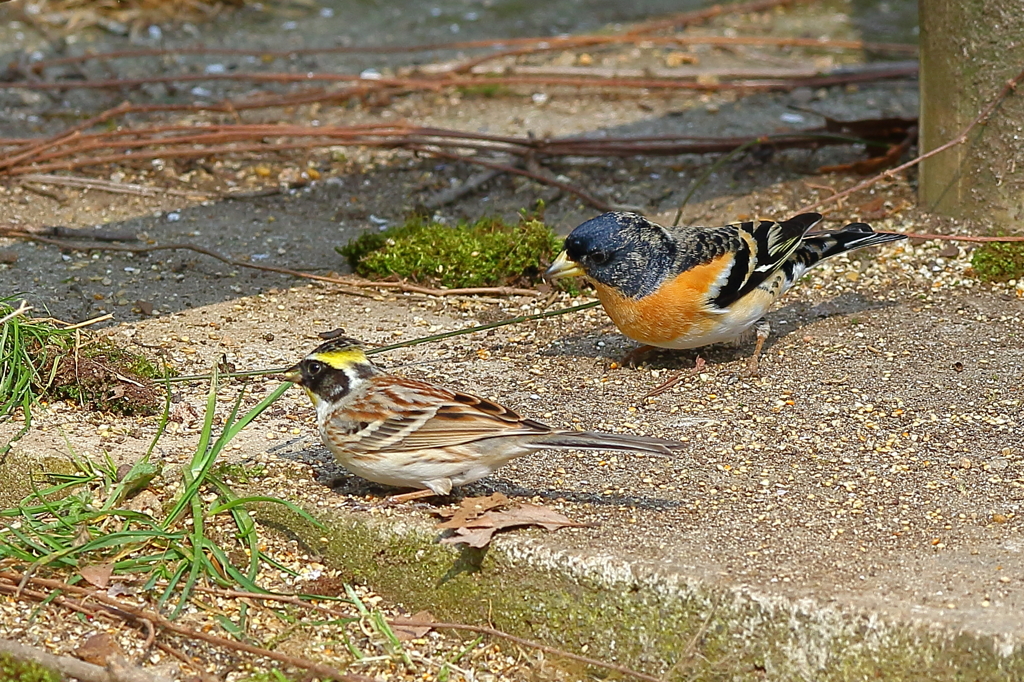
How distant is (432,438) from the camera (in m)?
4.00

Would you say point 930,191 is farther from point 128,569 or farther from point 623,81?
point 128,569

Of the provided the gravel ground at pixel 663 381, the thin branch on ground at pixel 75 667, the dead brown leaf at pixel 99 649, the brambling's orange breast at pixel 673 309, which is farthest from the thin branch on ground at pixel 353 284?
the thin branch on ground at pixel 75 667

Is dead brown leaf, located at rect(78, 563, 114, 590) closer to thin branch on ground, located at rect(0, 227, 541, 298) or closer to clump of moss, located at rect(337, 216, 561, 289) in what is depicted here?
thin branch on ground, located at rect(0, 227, 541, 298)

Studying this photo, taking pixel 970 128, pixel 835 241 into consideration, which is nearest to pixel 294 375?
pixel 835 241

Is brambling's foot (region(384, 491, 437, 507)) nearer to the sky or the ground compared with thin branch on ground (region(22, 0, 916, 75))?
nearer to the ground

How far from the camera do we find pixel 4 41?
32.6 feet

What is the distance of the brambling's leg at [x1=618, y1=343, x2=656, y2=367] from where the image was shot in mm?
5379

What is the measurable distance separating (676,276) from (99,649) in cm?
260

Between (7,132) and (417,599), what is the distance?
18.5ft

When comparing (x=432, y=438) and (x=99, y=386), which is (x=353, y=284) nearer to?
(x=99, y=386)

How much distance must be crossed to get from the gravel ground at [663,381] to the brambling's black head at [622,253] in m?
0.39

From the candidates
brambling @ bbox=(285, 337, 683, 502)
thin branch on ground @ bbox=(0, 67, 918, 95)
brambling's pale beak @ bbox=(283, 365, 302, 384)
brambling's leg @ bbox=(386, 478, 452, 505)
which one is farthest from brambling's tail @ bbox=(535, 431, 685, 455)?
thin branch on ground @ bbox=(0, 67, 918, 95)

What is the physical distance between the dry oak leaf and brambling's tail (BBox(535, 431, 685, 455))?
8.6 inches

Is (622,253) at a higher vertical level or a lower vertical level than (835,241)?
higher
